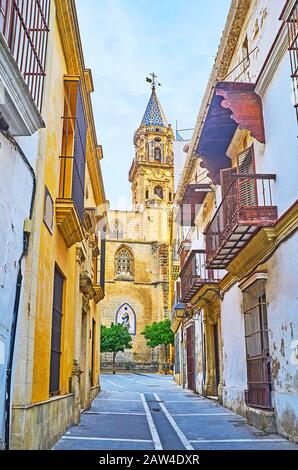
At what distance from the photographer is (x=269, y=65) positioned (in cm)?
913

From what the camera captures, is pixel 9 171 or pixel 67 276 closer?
pixel 9 171

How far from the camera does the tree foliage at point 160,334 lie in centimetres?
4406

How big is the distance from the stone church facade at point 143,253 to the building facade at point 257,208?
32.8 m

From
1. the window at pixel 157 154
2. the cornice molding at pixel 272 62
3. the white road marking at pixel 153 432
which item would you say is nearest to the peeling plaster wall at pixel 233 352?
the white road marking at pixel 153 432

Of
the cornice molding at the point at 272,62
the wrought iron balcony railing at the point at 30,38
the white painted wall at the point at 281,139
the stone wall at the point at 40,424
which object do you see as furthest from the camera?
the cornice molding at the point at 272,62

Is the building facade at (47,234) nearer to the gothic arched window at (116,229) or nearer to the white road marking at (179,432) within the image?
the white road marking at (179,432)

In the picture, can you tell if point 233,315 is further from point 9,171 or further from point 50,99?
point 9,171

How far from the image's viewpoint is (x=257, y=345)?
33.9ft

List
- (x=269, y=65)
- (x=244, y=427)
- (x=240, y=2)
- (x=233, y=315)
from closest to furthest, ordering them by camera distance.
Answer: (x=269, y=65) → (x=244, y=427) → (x=240, y=2) → (x=233, y=315)

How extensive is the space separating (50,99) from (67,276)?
361 cm

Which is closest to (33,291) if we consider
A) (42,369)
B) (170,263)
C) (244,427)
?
(42,369)

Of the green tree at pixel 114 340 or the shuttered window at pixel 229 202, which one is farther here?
the green tree at pixel 114 340

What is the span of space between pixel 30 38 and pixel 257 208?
482 centimetres

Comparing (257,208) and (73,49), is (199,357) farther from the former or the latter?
(73,49)
